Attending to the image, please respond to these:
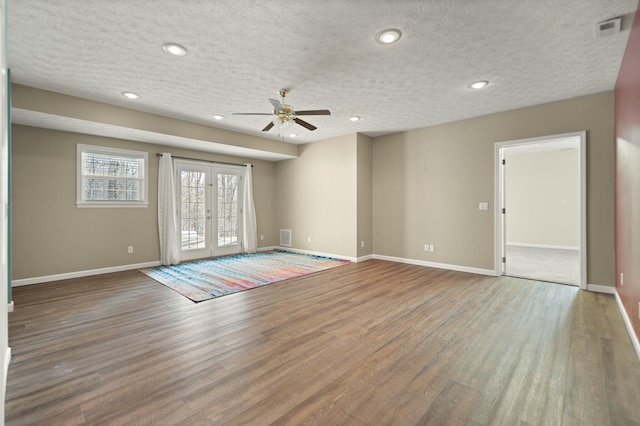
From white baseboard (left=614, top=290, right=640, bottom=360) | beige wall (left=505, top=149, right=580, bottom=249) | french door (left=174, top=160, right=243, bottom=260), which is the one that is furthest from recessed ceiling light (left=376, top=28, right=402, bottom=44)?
beige wall (left=505, top=149, right=580, bottom=249)

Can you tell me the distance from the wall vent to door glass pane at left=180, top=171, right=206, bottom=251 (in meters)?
2.09

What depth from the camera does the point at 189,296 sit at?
12.5ft

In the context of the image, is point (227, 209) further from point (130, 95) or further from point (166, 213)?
point (130, 95)

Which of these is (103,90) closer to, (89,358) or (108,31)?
(108,31)

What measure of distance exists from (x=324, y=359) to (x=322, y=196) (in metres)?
4.84

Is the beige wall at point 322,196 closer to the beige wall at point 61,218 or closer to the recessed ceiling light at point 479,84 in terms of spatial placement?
the recessed ceiling light at point 479,84

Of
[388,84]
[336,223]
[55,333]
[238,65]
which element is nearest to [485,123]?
[388,84]

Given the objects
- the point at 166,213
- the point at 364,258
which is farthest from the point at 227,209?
the point at 364,258

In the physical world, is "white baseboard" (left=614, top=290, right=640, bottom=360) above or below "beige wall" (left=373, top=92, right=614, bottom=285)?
below

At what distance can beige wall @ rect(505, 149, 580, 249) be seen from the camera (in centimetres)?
750

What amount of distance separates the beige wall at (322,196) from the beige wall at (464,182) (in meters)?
0.69

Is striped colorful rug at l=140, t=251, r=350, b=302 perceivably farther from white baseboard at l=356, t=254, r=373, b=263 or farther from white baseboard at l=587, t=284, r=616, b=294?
white baseboard at l=587, t=284, r=616, b=294

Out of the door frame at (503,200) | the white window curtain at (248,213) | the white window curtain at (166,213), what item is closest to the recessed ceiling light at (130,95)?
the white window curtain at (166,213)

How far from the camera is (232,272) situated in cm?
513
